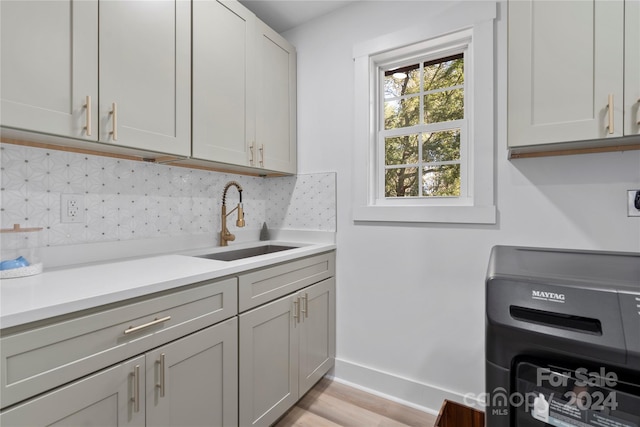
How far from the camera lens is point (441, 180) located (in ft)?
6.28

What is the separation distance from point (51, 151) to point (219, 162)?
739 millimetres

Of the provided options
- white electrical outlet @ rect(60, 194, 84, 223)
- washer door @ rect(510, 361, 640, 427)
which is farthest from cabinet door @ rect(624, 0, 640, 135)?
white electrical outlet @ rect(60, 194, 84, 223)

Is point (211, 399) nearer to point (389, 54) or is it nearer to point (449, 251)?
point (449, 251)

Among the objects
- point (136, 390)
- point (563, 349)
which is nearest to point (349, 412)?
point (136, 390)

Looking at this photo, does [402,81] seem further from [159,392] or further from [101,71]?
[159,392]

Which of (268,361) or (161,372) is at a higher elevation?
(161,372)

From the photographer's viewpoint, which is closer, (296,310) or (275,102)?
(296,310)

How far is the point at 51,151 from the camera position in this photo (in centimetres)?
132

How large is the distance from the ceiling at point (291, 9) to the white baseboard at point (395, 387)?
Result: 258 cm

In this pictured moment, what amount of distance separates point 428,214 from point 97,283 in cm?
167

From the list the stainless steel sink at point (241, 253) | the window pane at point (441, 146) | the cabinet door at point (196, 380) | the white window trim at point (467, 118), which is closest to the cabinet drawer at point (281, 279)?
the cabinet door at point (196, 380)

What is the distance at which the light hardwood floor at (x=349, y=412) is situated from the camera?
1.70 m

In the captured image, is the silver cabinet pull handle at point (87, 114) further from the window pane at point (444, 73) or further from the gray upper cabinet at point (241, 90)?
the window pane at point (444, 73)

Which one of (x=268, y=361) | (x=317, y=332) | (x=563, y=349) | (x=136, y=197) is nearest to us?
(x=563, y=349)
